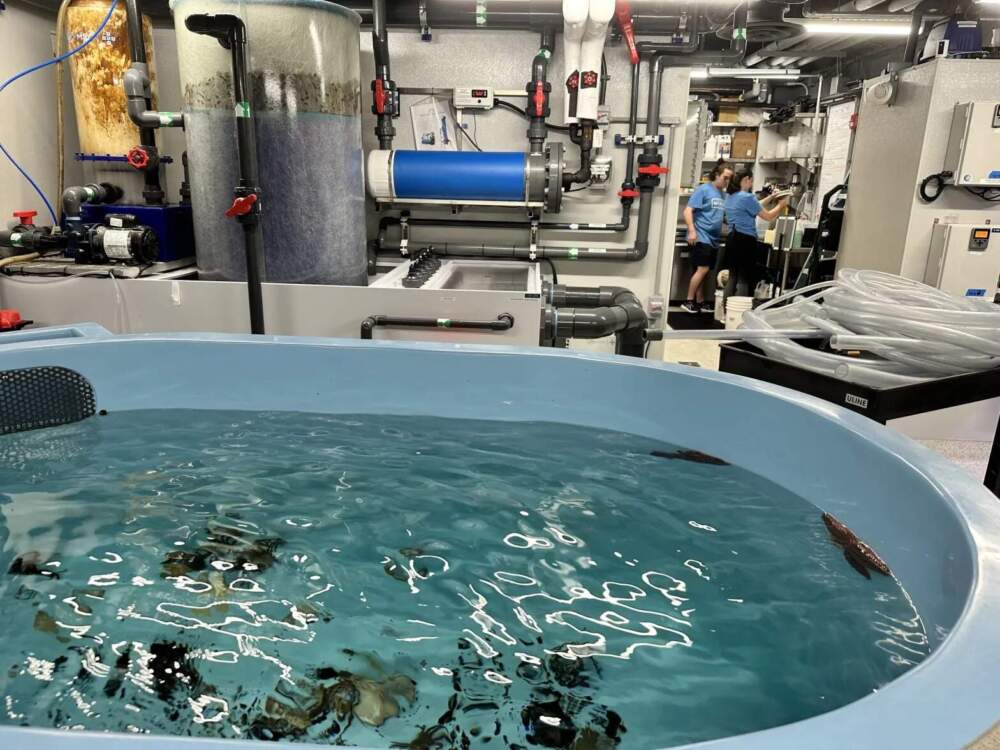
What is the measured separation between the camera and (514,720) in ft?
2.96

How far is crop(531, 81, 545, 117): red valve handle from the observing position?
125 inches

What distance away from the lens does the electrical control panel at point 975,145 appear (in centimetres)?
354

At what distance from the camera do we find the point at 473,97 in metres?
3.39

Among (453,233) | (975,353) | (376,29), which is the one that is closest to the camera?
(975,353)

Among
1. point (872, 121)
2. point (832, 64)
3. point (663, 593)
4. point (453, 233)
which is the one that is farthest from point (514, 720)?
point (832, 64)

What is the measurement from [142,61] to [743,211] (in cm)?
452

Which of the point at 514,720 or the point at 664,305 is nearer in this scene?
the point at 514,720

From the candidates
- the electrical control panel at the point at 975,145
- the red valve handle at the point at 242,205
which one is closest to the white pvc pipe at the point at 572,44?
the red valve handle at the point at 242,205

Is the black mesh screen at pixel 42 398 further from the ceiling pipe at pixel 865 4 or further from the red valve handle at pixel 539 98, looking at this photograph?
the ceiling pipe at pixel 865 4

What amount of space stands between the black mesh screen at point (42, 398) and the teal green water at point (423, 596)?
5 cm

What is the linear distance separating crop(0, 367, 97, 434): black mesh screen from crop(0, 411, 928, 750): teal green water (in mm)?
54

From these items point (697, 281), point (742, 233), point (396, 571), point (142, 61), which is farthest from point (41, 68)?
point (742, 233)

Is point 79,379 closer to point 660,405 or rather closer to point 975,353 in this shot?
point 660,405

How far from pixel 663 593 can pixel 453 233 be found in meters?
2.80
